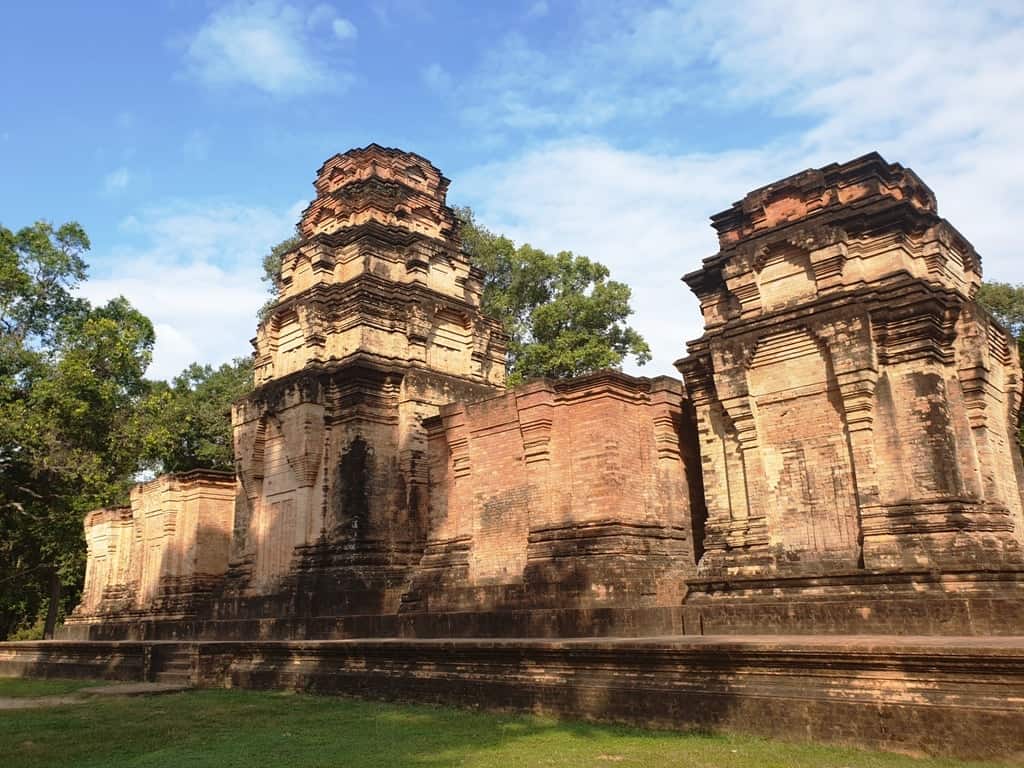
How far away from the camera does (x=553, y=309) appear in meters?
31.5

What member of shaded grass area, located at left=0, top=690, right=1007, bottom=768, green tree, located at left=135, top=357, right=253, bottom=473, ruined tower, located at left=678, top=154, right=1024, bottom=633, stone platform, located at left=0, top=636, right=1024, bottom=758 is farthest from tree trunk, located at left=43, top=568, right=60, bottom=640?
ruined tower, located at left=678, top=154, right=1024, bottom=633

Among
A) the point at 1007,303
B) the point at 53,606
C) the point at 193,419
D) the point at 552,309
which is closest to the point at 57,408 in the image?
the point at 193,419

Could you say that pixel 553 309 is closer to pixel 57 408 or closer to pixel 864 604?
pixel 57 408

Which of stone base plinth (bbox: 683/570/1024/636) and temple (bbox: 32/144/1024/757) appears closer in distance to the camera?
temple (bbox: 32/144/1024/757)

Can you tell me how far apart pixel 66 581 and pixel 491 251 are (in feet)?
72.3

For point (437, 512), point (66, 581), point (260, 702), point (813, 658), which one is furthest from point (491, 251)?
point (813, 658)

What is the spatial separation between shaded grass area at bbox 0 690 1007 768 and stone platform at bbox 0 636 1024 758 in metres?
0.25

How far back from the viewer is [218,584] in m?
23.1

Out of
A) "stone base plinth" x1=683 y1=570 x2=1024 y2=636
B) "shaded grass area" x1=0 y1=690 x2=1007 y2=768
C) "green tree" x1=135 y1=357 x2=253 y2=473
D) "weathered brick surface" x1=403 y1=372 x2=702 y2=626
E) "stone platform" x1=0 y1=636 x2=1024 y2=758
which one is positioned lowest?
"shaded grass area" x1=0 y1=690 x2=1007 y2=768

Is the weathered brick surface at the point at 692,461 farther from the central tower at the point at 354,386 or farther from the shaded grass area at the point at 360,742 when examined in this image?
the shaded grass area at the point at 360,742

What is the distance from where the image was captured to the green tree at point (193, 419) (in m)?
29.0

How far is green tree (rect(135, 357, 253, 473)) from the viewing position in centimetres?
2902

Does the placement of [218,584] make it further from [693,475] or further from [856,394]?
[856,394]

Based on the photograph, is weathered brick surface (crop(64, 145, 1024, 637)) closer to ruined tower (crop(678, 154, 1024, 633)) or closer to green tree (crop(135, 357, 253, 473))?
ruined tower (crop(678, 154, 1024, 633))
